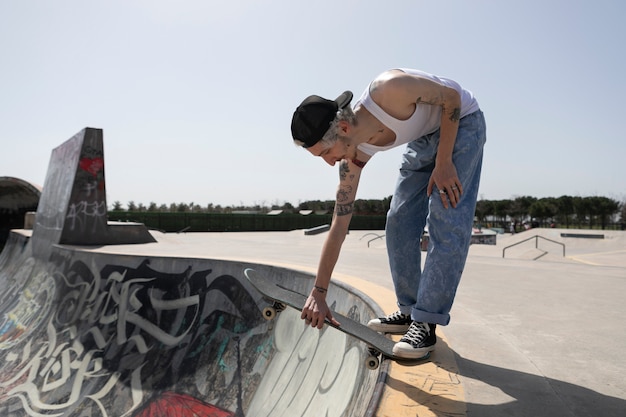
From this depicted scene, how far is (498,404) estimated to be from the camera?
1452 millimetres

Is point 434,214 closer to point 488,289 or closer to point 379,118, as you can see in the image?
point 379,118

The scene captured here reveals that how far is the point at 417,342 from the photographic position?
187 centimetres

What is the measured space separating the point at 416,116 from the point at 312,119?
0.55 m

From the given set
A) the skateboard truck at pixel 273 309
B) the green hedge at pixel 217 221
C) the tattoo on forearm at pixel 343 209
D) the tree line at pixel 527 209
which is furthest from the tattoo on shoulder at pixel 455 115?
the tree line at pixel 527 209

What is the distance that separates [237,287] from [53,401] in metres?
3.06

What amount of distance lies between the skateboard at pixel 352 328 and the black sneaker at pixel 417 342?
26 millimetres

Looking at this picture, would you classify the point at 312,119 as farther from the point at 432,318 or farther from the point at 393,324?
the point at 393,324

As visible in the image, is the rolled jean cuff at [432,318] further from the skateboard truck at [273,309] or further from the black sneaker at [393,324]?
the skateboard truck at [273,309]

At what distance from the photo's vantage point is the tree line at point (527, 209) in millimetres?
50625

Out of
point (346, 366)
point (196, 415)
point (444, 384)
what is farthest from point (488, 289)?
point (196, 415)

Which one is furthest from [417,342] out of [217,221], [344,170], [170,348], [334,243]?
Answer: [217,221]

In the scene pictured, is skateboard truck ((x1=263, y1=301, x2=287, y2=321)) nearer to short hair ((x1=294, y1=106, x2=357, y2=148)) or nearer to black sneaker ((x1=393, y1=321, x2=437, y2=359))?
black sneaker ((x1=393, y1=321, x2=437, y2=359))

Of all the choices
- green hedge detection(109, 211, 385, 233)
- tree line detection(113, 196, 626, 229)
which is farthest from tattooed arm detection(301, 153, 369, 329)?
tree line detection(113, 196, 626, 229)

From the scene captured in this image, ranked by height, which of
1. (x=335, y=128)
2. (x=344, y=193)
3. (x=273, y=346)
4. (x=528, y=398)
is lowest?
(x=273, y=346)
